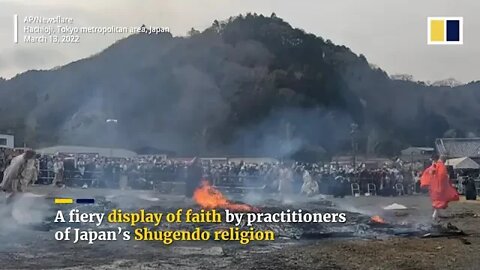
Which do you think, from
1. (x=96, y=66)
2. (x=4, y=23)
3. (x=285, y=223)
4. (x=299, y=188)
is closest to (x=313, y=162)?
(x=299, y=188)

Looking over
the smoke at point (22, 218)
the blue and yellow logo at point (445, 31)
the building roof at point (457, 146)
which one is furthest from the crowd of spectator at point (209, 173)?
the blue and yellow logo at point (445, 31)

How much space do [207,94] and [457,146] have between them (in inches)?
94.1

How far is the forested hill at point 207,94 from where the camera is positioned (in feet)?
17.2

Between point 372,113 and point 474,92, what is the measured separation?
0.95m

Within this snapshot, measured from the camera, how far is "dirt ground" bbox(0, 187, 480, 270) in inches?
205

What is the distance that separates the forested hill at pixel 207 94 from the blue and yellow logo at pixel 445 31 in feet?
1.61

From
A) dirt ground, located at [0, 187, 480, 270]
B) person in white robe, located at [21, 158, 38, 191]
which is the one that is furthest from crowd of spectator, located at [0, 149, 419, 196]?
dirt ground, located at [0, 187, 480, 270]

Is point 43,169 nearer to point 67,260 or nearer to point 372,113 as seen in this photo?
point 67,260

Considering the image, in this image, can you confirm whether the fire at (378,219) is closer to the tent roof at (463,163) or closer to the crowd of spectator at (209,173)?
the crowd of spectator at (209,173)

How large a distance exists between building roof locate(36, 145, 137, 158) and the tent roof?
9.77 feet

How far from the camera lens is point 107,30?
5160mm

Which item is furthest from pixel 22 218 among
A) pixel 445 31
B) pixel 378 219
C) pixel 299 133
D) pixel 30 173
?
pixel 445 31

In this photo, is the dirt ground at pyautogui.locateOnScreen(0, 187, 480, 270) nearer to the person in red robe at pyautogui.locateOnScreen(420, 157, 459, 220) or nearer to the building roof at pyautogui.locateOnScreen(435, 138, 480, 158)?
the person in red robe at pyautogui.locateOnScreen(420, 157, 459, 220)

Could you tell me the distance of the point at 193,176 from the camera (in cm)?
541
